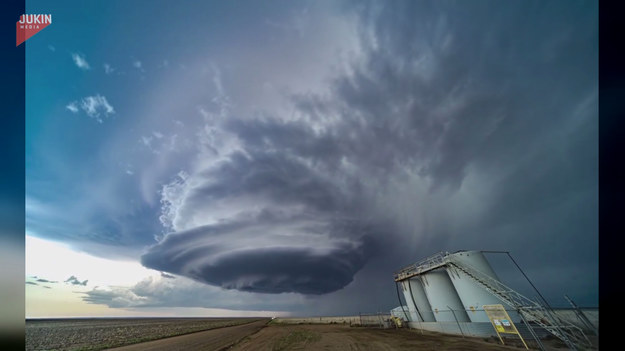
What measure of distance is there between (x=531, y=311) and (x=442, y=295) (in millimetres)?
16877

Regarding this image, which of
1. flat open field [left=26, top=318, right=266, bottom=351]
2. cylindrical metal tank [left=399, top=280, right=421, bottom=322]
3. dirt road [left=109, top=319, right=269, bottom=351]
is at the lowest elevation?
cylindrical metal tank [left=399, top=280, right=421, bottom=322]

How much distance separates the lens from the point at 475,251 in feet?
108

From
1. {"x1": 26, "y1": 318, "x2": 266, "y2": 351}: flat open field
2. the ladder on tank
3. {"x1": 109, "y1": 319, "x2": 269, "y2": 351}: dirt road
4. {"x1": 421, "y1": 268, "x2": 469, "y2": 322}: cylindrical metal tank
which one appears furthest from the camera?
{"x1": 26, "y1": 318, "x2": 266, "y2": 351}: flat open field

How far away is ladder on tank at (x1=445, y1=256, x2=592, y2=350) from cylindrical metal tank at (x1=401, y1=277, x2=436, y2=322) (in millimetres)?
15477

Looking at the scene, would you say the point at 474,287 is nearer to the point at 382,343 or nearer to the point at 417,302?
the point at 382,343

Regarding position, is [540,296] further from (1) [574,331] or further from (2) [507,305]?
(2) [507,305]

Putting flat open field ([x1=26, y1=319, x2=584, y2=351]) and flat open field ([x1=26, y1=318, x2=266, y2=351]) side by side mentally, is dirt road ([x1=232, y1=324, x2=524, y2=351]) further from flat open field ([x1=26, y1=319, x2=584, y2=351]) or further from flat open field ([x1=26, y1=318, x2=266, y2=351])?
flat open field ([x1=26, y1=318, x2=266, y2=351])

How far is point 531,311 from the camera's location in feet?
75.5

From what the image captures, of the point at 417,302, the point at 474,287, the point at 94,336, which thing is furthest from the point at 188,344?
the point at 94,336

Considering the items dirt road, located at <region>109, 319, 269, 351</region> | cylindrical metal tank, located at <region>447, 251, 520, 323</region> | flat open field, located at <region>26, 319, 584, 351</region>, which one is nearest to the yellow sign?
flat open field, located at <region>26, 319, 584, 351</region>

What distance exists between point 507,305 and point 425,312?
71.9 ft

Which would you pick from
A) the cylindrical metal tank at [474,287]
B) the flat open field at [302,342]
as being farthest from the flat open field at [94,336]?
the cylindrical metal tank at [474,287]

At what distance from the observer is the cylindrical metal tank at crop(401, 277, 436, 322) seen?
46.6 m
